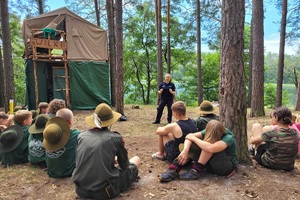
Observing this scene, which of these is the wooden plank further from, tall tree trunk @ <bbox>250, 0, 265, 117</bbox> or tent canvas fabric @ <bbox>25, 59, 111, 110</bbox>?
tall tree trunk @ <bbox>250, 0, 265, 117</bbox>

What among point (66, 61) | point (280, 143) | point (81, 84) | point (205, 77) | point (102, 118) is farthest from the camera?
point (205, 77)

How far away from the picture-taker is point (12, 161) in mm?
4246

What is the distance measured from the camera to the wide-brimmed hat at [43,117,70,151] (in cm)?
328

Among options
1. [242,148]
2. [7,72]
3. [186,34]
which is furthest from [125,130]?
[186,34]

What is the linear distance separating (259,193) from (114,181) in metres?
1.74

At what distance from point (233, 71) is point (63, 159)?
9.09 ft

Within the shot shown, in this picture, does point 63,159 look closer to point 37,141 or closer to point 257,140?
point 37,141

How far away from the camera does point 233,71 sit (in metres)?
3.67

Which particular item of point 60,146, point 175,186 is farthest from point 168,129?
point 60,146

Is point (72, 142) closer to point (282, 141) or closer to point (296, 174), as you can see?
point (282, 141)

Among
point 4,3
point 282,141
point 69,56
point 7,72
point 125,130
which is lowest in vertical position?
point 125,130

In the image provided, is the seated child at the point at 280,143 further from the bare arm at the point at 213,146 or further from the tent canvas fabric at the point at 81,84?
the tent canvas fabric at the point at 81,84

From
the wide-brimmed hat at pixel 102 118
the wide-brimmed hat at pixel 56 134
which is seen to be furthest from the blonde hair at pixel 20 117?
the wide-brimmed hat at pixel 102 118

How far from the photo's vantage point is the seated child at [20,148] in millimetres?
4199
